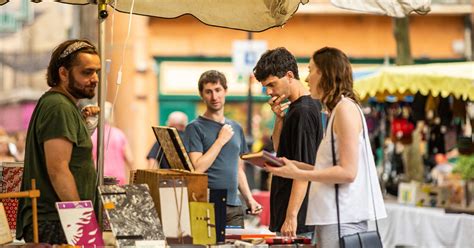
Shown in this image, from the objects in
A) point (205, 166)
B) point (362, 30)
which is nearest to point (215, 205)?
point (205, 166)

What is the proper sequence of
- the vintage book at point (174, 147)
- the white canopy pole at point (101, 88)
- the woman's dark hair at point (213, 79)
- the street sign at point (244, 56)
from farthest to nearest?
the street sign at point (244, 56) → the woman's dark hair at point (213, 79) → the white canopy pole at point (101, 88) → the vintage book at point (174, 147)

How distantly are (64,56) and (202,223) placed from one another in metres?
1.19

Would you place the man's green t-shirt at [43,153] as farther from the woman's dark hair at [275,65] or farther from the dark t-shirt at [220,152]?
the dark t-shirt at [220,152]

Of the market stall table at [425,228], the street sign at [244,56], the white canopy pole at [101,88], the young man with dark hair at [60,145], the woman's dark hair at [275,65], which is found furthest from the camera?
the street sign at [244,56]

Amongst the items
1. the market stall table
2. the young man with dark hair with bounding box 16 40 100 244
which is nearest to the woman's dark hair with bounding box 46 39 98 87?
the young man with dark hair with bounding box 16 40 100 244

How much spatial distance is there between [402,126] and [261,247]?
10624mm

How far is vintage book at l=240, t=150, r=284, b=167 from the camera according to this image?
638 centimetres

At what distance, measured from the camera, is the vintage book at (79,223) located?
637 cm

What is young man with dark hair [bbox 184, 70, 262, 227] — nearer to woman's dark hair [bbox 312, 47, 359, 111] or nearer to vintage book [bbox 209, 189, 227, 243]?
vintage book [bbox 209, 189, 227, 243]

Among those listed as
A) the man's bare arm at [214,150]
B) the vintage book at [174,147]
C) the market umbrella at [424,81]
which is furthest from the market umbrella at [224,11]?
the market umbrella at [424,81]

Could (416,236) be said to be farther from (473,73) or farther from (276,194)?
(276,194)

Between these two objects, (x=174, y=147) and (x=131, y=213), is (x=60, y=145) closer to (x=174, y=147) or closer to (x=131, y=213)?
(x=131, y=213)

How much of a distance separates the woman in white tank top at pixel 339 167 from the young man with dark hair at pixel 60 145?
1.04 m

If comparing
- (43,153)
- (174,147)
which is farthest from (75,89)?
(174,147)
